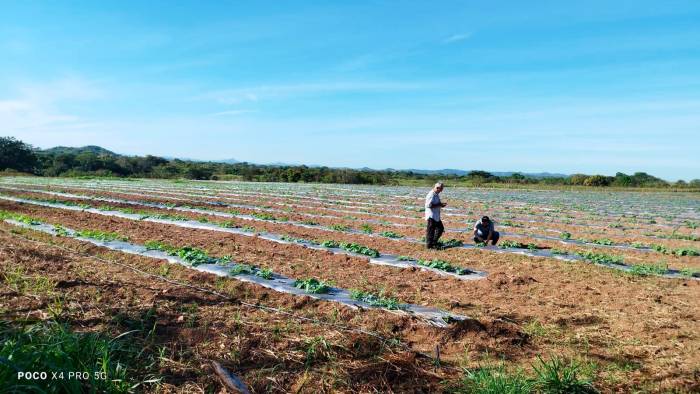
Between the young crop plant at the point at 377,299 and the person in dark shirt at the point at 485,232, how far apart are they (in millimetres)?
5391

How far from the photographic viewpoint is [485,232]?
35.6ft

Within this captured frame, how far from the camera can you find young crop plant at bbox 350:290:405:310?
5.70m

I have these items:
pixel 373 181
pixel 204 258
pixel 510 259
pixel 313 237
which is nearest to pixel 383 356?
pixel 204 258

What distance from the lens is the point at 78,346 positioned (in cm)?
337

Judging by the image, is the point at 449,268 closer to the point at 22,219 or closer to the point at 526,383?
the point at 526,383

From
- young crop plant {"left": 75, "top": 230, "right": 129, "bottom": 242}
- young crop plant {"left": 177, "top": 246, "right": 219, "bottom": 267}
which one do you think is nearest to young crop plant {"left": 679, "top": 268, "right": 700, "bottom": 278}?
young crop plant {"left": 177, "top": 246, "right": 219, "bottom": 267}

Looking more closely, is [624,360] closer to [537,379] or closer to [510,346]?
[510,346]

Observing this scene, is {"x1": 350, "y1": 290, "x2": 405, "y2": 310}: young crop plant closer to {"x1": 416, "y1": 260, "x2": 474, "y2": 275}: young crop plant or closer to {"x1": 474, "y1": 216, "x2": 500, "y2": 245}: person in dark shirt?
{"x1": 416, "y1": 260, "x2": 474, "y2": 275}: young crop plant

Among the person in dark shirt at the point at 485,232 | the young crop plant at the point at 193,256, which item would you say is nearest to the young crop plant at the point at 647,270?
the person in dark shirt at the point at 485,232

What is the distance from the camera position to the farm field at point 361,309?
3842 mm

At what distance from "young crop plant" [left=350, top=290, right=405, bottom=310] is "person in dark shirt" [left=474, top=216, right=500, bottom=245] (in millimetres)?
5391

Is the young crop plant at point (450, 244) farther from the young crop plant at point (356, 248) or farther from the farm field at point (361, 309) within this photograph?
the young crop plant at point (356, 248)

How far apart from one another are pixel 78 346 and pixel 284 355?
69.9 inches

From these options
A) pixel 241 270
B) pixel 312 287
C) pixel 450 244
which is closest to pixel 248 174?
pixel 450 244
